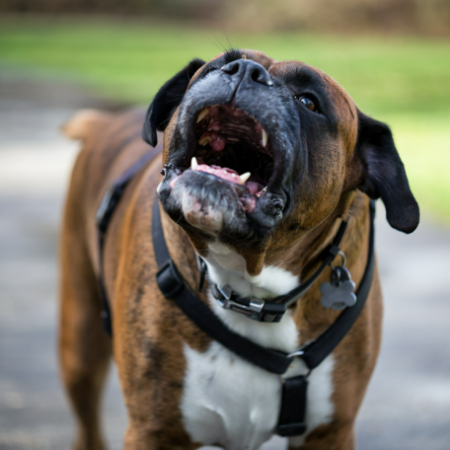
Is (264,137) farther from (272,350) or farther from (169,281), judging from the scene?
(272,350)

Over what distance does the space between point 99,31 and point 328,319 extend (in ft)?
104

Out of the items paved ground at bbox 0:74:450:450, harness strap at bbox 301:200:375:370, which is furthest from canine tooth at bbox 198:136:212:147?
paved ground at bbox 0:74:450:450

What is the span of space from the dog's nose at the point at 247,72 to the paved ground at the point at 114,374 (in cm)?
238

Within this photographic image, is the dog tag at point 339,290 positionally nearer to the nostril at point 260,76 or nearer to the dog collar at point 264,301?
the dog collar at point 264,301

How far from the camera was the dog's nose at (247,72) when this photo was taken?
207cm

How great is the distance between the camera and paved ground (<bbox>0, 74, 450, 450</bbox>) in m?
3.88

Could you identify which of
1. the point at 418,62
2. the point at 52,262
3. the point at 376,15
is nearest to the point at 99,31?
the point at 376,15

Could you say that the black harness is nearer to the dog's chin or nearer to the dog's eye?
the dog's chin

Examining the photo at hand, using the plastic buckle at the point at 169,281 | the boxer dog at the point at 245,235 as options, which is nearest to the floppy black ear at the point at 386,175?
the boxer dog at the point at 245,235

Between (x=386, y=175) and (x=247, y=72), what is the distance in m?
0.71

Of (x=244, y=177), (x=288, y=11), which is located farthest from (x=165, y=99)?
(x=288, y=11)

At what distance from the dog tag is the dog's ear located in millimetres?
815

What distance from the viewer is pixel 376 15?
29.8 m

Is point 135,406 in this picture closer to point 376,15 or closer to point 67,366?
point 67,366
